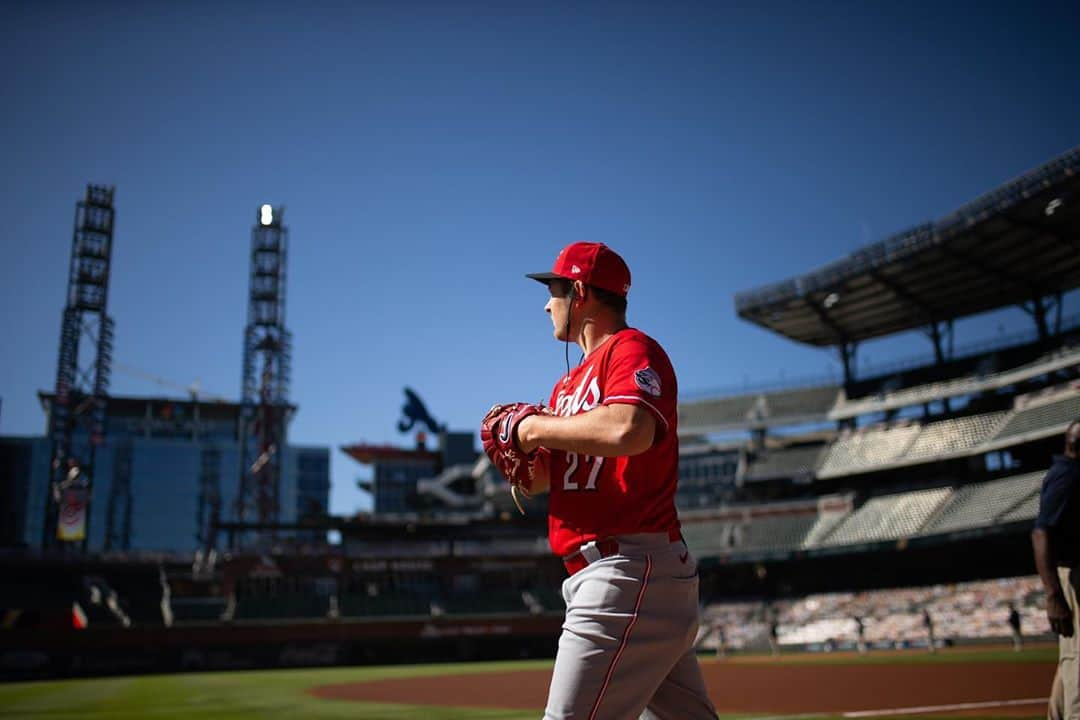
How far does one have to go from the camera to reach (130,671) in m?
36.8

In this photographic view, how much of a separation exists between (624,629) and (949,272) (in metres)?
43.9

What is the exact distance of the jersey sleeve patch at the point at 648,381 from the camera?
281 cm

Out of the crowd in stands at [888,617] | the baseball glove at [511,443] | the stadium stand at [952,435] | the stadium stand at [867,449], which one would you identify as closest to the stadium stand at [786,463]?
the stadium stand at [867,449]

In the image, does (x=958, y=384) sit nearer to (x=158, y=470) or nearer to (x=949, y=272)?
→ (x=949, y=272)

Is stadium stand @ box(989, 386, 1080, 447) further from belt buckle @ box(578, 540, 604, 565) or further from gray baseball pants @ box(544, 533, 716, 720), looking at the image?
belt buckle @ box(578, 540, 604, 565)

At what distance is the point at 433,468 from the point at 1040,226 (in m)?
64.4

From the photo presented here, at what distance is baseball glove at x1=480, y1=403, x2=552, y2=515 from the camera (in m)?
2.98

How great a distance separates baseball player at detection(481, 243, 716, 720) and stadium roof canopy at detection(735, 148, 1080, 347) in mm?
36572

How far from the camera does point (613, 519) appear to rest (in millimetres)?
2896

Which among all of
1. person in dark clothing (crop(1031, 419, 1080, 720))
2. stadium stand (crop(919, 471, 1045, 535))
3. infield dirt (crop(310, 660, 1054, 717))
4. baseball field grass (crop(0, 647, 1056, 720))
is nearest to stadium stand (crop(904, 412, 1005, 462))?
stadium stand (crop(919, 471, 1045, 535))

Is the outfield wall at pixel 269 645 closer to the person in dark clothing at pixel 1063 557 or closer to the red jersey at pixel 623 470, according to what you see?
the person in dark clothing at pixel 1063 557

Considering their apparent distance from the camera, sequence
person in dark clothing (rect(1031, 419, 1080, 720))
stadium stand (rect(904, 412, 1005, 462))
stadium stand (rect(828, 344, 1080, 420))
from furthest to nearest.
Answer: stadium stand (rect(904, 412, 1005, 462)) < stadium stand (rect(828, 344, 1080, 420)) < person in dark clothing (rect(1031, 419, 1080, 720))

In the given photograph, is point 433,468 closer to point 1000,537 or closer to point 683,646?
point 1000,537

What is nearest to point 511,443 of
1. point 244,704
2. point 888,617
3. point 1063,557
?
point 1063,557
